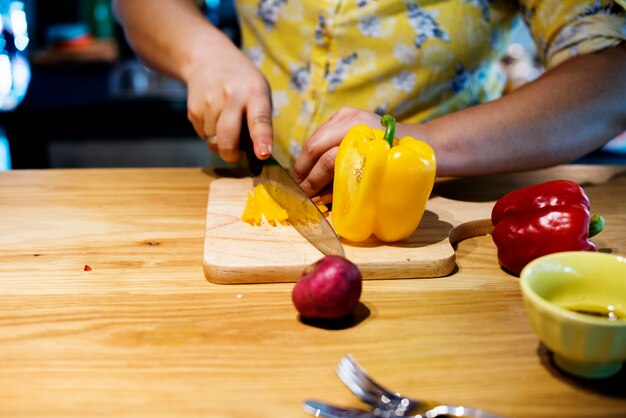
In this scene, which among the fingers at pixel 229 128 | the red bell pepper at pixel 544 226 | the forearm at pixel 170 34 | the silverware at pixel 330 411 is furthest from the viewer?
the forearm at pixel 170 34

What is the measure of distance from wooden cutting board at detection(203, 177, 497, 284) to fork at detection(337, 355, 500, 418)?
309mm

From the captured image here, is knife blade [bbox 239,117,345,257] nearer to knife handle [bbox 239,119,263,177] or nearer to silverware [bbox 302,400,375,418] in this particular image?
knife handle [bbox 239,119,263,177]

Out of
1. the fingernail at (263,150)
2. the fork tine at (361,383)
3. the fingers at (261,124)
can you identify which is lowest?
the fingernail at (263,150)

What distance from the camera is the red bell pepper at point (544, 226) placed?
1.15 metres

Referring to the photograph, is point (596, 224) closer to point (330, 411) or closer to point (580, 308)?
point (580, 308)

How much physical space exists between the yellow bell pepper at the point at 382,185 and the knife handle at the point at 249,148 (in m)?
0.30

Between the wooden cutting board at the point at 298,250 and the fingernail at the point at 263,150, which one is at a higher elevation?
the fingernail at the point at 263,150

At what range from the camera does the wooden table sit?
854 mm

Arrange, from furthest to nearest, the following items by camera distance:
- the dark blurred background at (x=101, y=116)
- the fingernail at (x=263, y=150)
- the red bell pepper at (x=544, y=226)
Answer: the dark blurred background at (x=101, y=116) → the fingernail at (x=263, y=150) → the red bell pepper at (x=544, y=226)

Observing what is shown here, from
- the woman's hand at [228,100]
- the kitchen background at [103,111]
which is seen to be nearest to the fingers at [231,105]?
the woman's hand at [228,100]

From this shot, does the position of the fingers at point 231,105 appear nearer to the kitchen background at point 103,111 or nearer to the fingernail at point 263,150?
→ the fingernail at point 263,150

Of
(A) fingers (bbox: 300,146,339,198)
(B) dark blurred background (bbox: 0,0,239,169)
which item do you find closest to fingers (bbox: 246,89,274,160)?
(A) fingers (bbox: 300,146,339,198)

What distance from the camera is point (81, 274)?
1181 millimetres

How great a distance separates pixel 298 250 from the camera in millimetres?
1225
